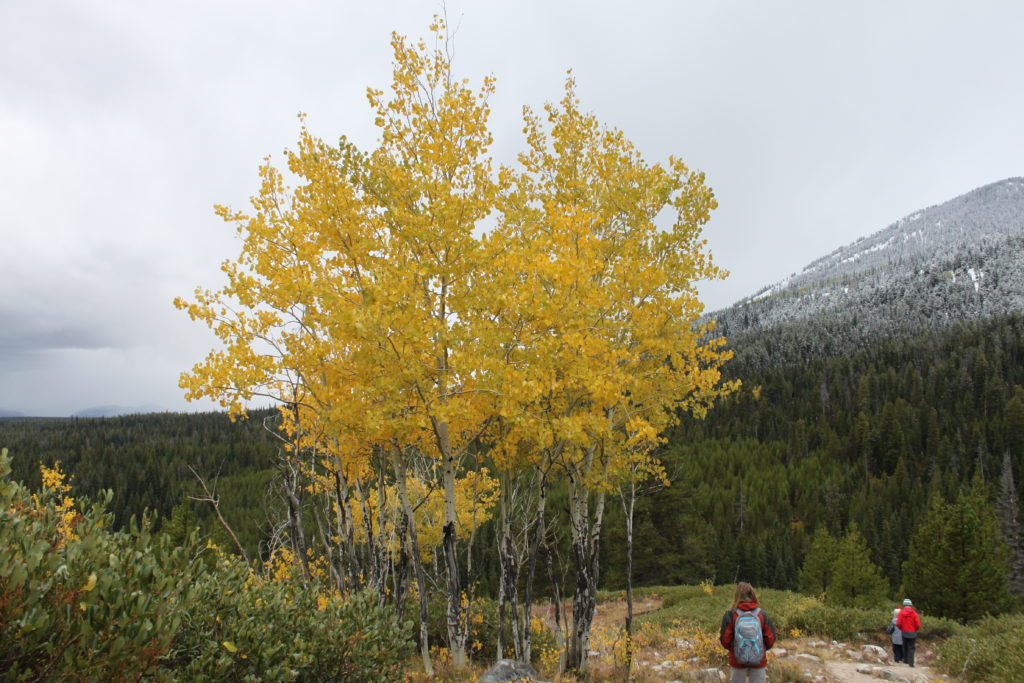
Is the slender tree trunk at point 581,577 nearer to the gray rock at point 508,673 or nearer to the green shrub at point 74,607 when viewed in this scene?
the gray rock at point 508,673

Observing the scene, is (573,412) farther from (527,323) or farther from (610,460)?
(527,323)

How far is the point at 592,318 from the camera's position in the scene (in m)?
7.51

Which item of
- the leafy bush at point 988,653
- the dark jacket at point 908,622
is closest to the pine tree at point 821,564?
the leafy bush at point 988,653

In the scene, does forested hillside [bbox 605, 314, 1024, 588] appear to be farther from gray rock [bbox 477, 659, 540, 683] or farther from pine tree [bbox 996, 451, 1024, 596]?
gray rock [bbox 477, 659, 540, 683]

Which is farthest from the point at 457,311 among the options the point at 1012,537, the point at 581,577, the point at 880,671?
the point at 1012,537

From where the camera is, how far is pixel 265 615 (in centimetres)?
503

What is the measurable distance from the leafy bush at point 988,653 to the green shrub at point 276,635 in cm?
909

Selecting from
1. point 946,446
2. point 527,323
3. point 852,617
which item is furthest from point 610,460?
point 946,446

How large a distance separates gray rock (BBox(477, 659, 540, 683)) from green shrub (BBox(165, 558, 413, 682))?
1.57 metres

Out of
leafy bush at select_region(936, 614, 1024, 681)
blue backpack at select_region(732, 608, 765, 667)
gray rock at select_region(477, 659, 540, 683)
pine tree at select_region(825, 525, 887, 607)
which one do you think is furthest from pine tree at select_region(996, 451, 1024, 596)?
gray rock at select_region(477, 659, 540, 683)

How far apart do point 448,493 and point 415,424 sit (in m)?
1.41

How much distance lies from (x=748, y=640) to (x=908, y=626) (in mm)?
8940

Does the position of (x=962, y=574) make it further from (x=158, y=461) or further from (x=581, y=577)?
(x=158, y=461)

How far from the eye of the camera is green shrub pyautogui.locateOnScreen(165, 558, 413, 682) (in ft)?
14.0
